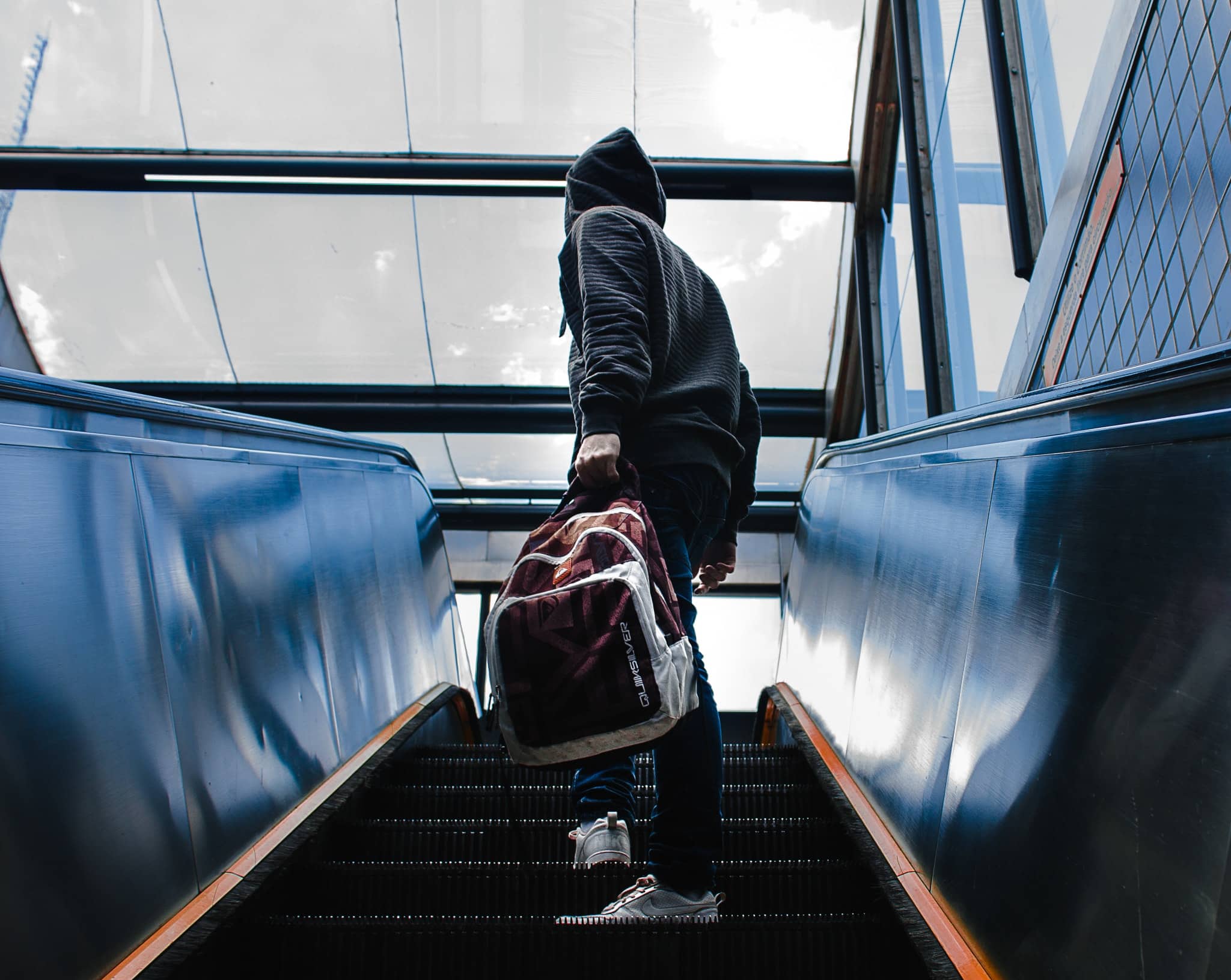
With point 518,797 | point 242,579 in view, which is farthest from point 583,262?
point 518,797

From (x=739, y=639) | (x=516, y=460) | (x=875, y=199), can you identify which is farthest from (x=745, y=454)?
(x=739, y=639)

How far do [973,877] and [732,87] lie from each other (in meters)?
8.37

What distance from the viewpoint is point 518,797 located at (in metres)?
3.20

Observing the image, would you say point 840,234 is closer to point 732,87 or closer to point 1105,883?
point 732,87

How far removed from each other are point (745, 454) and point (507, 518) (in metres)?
10.3

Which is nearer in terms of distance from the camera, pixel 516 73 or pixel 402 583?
pixel 402 583

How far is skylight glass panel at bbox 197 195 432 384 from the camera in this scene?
31.0 feet

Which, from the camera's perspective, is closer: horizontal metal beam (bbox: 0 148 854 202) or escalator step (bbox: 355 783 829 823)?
escalator step (bbox: 355 783 829 823)

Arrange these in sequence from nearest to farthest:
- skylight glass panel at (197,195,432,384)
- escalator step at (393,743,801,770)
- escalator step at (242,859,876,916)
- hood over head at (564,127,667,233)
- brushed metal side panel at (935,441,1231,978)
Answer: brushed metal side panel at (935,441,1231,978)
escalator step at (242,859,876,916)
hood over head at (564,127,667,233)
escalator step at (393,743,801,770)
skylight glass panel at (197,195,432,384)

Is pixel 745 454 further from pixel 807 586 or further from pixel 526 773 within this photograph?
pixel 807 586

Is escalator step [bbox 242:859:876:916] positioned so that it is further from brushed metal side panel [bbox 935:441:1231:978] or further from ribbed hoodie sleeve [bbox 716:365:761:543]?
ribbed hoodie sleeve [bbox 716:365:761:543]

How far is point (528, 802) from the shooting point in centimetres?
318

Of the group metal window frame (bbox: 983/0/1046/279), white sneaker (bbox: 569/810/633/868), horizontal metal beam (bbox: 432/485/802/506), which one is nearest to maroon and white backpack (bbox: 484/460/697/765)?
white sneaker (bbox: 569/810/633/868)

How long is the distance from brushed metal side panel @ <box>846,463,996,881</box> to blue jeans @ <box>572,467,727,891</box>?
49cm
